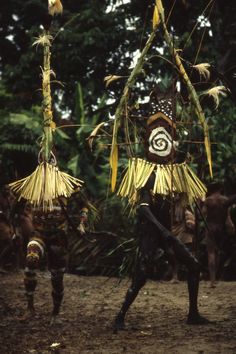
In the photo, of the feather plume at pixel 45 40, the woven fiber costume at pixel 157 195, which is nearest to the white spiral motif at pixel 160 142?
the woven fiber costume at pixel 157 195

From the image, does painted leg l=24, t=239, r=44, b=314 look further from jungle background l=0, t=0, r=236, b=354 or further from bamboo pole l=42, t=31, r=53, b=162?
bamboo pole l=42, t=31, r=53, b=162

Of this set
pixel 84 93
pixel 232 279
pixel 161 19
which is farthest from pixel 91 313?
pixel 84 93

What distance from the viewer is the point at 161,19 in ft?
16.1

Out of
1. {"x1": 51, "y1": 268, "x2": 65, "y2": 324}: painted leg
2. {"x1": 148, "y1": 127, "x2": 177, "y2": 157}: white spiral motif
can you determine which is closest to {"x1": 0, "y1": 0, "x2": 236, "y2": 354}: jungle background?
{"x1": 51, "y1": 268, "x2": 65, "y2": 324}: painted leg

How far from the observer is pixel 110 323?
245 inches

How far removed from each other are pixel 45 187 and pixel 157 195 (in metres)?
1.06

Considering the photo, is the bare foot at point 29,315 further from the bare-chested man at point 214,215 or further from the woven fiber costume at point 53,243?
the bare-chested man at point 214,215

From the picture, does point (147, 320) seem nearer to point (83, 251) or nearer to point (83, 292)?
point (83, 292)

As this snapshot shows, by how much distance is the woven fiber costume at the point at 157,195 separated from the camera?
5.54 metres

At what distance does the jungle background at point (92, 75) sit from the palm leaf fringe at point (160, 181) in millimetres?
5556

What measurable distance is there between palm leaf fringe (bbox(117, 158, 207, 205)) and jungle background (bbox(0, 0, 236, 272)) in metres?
5.56

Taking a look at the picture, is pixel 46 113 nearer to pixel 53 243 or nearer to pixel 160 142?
pixel 160 142

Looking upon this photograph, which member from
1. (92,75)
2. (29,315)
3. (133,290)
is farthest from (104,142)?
(133,290)

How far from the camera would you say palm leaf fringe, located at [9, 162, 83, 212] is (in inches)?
232
